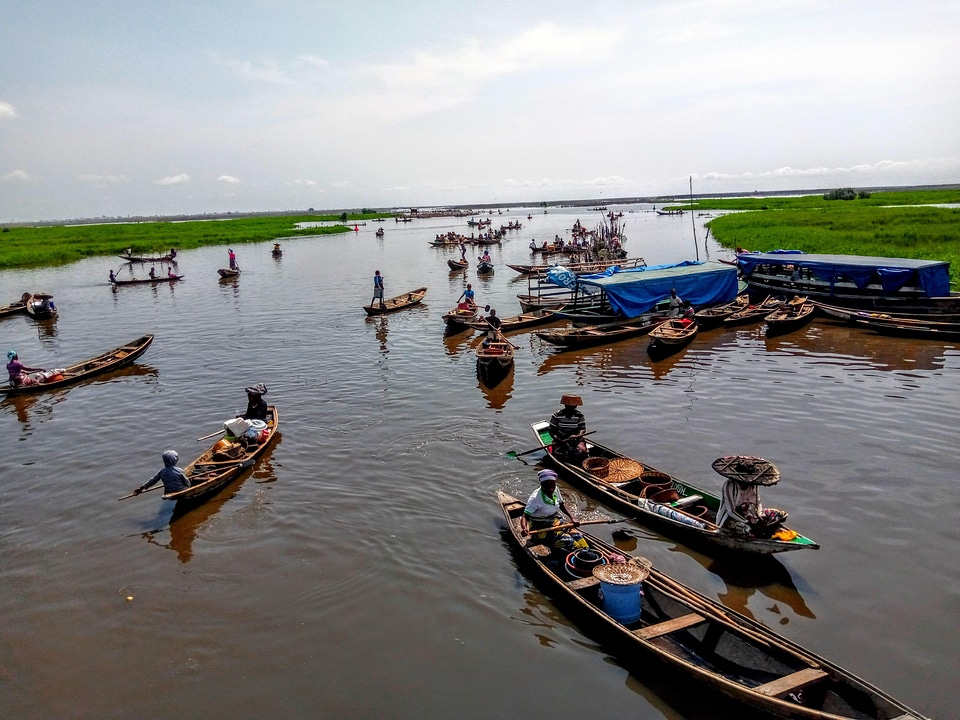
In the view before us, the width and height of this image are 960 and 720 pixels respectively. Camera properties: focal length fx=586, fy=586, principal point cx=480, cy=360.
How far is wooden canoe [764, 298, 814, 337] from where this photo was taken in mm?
21641

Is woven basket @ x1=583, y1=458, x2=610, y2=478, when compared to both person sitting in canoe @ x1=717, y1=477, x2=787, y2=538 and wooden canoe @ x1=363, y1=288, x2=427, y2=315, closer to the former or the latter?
person sitting in canoe @ x1=717, y1=477, x2=787, y2=538

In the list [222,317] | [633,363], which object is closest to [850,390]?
[633,363]

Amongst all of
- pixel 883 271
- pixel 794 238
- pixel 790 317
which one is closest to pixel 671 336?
pixel 790 317

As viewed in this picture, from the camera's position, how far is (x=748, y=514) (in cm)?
824

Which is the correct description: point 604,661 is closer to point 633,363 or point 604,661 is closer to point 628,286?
point 633,363

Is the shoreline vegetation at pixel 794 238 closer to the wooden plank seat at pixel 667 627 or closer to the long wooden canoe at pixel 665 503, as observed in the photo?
the long wooden canoe at pixel 665 503

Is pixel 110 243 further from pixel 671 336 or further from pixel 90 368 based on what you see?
pixel 671 336

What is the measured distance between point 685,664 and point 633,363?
13976 millimetres

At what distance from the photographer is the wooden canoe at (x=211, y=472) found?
10.7 meters

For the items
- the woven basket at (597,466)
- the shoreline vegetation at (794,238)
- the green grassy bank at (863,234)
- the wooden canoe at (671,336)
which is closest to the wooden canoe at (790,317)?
the wooden canoe at (671,336)

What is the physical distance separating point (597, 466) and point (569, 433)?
996mm

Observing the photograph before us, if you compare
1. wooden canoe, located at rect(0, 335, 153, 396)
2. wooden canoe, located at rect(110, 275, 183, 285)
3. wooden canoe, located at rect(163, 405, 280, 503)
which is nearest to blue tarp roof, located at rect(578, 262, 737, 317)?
wooden canoe, located at rect(163, 405, 280, 503)

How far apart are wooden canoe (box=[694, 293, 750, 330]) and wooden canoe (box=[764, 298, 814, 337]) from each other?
4.90 ft

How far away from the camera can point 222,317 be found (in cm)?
2945
